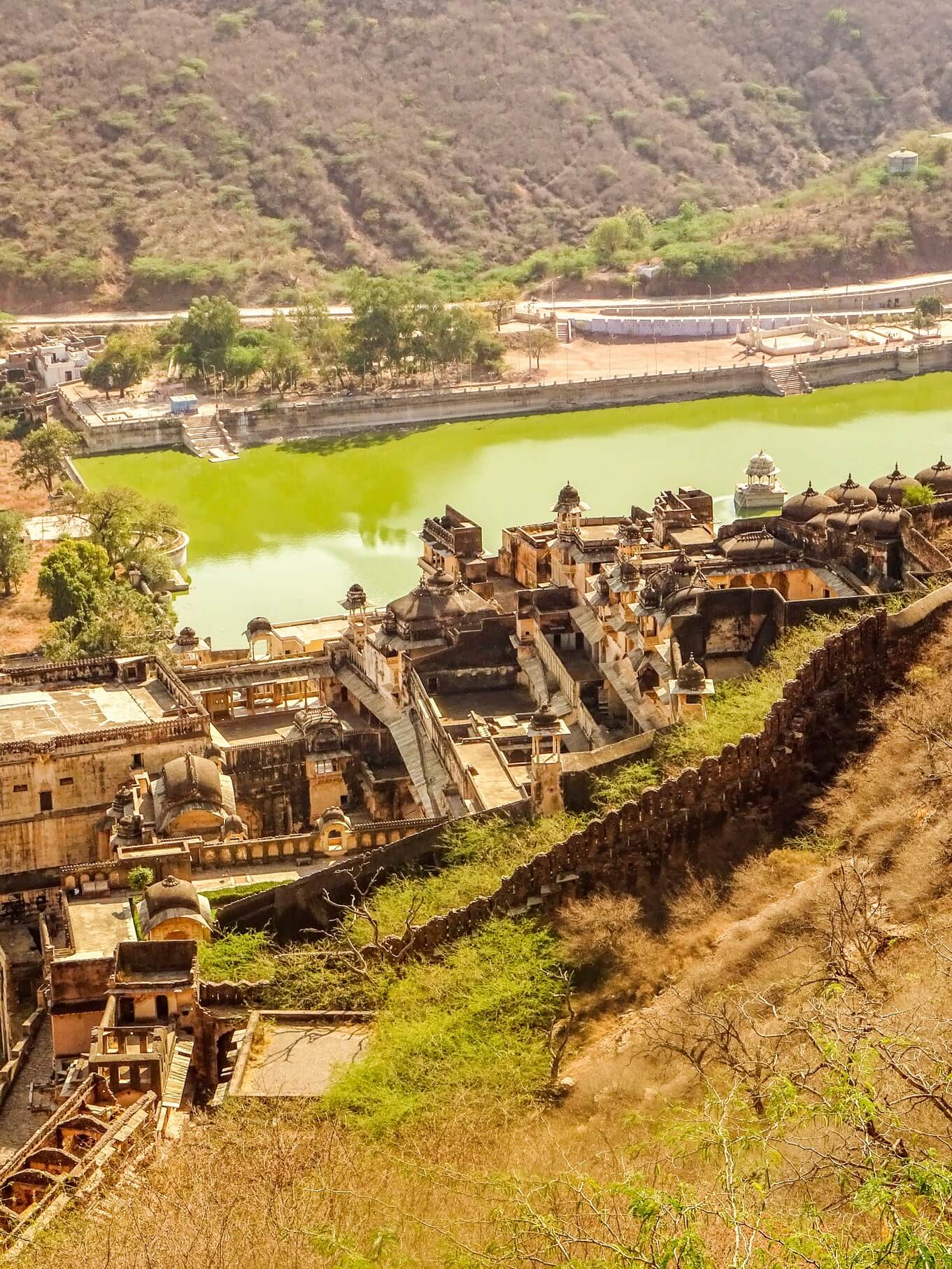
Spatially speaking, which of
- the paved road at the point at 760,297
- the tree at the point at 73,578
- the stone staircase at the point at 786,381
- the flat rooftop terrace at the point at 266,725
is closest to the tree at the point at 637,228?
the paved road at the point at 760,297

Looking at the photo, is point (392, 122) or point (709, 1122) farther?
point (392, 122)

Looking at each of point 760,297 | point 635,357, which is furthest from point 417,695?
point 760,297

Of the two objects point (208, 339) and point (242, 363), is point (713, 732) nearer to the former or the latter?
point (242, 363)

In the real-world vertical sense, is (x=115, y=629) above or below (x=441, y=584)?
below

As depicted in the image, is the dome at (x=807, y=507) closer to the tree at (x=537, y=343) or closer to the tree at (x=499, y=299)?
the tree at (x=537, y=343)

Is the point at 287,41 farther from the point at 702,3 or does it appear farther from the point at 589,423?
the point at 589,423

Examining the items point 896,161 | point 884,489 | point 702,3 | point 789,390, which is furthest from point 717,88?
point 884,489

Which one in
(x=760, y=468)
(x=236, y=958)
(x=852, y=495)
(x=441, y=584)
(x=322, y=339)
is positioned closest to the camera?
(x=236, y=958)

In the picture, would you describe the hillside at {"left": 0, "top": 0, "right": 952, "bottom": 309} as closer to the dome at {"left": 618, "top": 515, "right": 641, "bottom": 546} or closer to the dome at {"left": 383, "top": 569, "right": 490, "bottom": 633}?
the dome at {"left": 618, "top": 515, "right": 641, "bottom": 546}
